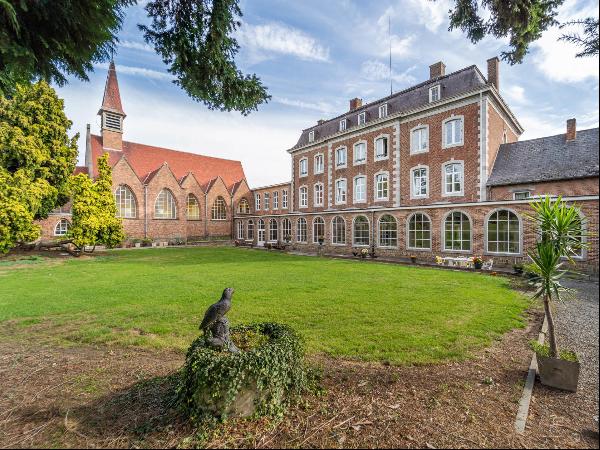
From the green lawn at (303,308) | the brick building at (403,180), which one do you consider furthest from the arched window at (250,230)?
the green lawn at (303,308)

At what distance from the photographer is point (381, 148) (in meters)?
24.3

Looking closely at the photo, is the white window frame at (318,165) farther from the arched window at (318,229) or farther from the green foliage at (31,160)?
the green foliage at (31,160)

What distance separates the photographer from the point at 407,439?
268cm

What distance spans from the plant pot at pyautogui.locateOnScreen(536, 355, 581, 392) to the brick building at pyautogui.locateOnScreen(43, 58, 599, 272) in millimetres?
5298

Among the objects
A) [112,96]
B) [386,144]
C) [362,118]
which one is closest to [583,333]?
[386,144]

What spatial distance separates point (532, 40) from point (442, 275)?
10.1 meters

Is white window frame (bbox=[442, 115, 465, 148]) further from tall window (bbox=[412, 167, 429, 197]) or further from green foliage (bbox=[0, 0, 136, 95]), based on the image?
green foliage (bbox=[0, 0, 136, 95])

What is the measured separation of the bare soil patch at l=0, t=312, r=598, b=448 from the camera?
2699 mm

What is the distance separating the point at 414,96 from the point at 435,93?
2.02 m

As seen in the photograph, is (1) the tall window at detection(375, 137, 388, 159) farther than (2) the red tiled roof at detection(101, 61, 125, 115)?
No

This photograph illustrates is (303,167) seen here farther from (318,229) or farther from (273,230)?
(318,229)

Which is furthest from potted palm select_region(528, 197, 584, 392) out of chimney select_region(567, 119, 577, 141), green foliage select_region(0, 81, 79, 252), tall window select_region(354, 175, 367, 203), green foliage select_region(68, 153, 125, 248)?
green foliage select_region(68, 153, 125, 248)

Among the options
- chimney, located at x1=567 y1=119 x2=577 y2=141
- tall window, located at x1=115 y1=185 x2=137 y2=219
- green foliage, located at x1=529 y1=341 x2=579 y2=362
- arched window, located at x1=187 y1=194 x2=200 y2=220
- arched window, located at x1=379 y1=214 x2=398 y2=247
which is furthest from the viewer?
arched window, located at x1=187 y1=194 x2=200 y2=220

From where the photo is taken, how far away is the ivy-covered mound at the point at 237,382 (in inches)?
108
